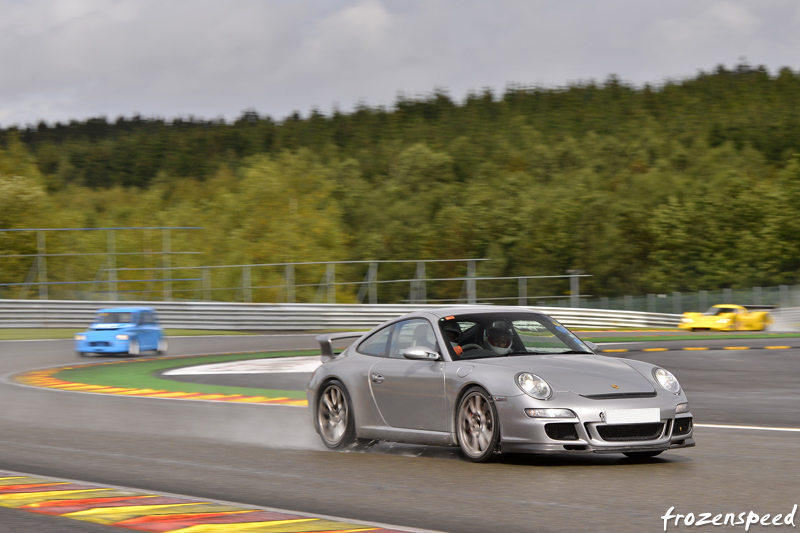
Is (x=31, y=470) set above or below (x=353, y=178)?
below

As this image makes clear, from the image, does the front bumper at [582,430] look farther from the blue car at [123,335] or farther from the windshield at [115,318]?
the windshield at [115,318]

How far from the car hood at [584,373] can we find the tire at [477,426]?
0.32 m

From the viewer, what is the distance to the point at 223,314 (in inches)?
1501

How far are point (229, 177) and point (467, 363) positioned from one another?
137 metres

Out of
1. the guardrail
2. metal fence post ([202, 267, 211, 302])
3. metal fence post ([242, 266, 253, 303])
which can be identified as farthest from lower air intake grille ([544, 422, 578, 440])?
metal fence post ([202, 267, 211, 302])

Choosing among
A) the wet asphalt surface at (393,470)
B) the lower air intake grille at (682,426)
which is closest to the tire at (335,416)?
the wet asphalt surface at (393,470)

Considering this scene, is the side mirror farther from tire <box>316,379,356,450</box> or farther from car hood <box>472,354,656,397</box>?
tire <box>316,379,356,450</box>

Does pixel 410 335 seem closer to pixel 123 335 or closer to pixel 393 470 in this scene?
pixel 393 470

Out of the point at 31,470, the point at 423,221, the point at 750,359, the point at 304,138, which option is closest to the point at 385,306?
the point at 750,359

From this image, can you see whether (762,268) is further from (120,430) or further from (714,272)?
(120,430)

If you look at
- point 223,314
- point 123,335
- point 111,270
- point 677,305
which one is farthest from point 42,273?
point 677,305

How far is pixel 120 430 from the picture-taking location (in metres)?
11.8

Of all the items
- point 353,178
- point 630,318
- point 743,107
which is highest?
point 743,107

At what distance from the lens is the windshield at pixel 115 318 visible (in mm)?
27672
